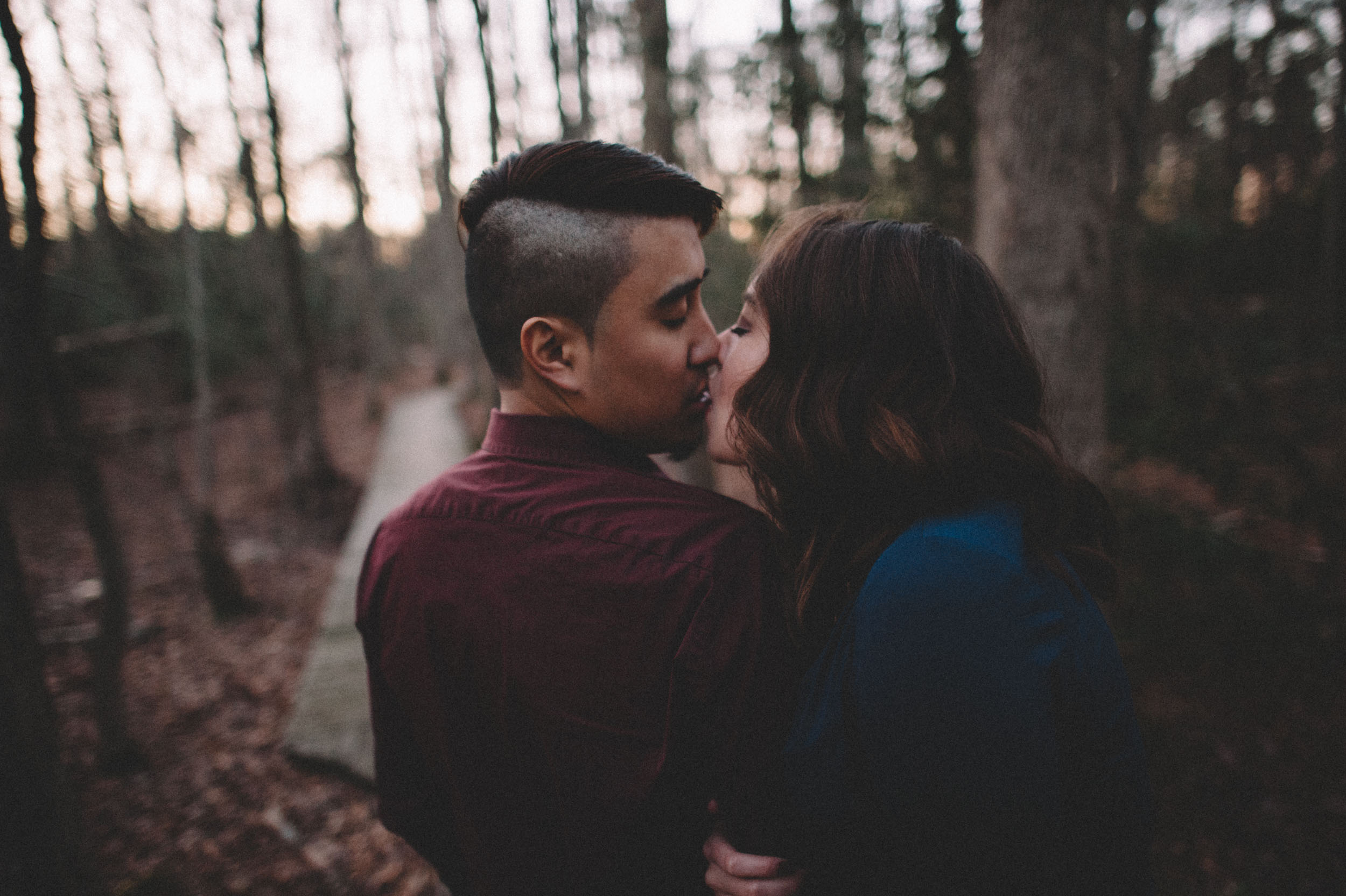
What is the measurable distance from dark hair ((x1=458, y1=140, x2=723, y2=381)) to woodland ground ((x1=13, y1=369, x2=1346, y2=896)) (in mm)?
3495

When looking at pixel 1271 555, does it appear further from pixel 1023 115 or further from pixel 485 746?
pixel 485 746

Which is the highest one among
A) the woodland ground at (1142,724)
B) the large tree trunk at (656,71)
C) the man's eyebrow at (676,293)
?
the large tree trunk at (656,71)

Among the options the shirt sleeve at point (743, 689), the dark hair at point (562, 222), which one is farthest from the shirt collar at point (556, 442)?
the shirt sleeve at point (743, 689)

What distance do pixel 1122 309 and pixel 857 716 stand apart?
1367cm

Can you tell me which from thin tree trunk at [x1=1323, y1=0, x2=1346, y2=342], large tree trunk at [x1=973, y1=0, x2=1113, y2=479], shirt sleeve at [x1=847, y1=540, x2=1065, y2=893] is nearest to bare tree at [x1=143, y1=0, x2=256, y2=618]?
large tree trunk at [x1=973, y1=0, x2=1113, y2=479]

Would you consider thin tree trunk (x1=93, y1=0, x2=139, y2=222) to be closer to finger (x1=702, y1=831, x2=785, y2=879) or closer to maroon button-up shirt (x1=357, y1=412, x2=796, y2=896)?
maroon button-up shirt (x1=357, y1=412, x2=796, y2=896)

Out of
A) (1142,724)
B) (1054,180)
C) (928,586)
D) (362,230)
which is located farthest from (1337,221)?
(362,230)

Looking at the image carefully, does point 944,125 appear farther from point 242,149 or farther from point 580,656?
point 242,149

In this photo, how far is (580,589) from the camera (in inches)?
49.5

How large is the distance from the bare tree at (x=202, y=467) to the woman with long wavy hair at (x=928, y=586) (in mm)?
7309

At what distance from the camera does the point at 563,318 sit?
1.50 m

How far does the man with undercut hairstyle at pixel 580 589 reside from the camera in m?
1.22

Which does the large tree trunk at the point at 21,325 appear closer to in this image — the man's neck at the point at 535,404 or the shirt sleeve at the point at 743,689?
the man's neck at the point at 535,404

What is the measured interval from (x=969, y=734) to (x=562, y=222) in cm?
127
